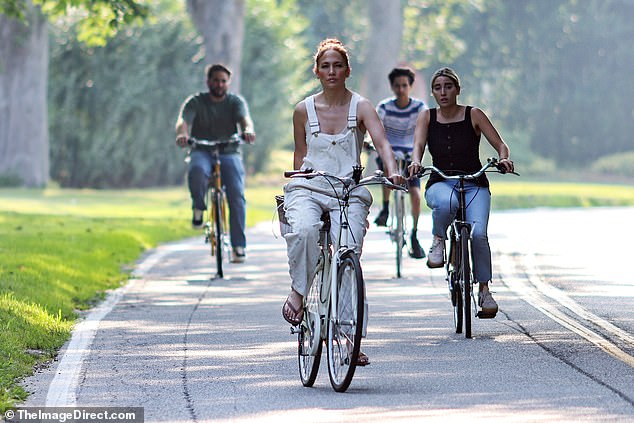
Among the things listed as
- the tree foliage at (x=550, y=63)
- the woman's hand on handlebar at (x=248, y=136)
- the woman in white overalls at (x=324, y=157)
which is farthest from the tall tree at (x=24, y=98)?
the woman in white overalls at (x=324, y=157)

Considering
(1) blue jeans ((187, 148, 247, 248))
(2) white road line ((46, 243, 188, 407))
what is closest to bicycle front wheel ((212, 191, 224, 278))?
(1) blue jeans ((187, 148, 247, 248))

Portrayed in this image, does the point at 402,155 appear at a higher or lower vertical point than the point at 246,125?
lower

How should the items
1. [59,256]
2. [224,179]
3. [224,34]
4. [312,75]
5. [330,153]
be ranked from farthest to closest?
[312,75]
[224,34]
[59,256]
[224,179]
[330,153]

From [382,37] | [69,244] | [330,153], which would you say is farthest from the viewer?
[382,37]

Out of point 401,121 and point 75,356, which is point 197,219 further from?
point 75,356

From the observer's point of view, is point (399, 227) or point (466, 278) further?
point (399, 227)

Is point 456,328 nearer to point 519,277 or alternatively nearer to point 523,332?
point 523,332

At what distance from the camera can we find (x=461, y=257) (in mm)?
11047

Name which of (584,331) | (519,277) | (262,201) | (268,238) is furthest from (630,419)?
(262,201)

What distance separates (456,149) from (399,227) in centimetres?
488

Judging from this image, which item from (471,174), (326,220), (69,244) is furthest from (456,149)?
(69,244)

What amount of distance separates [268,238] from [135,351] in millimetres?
12032

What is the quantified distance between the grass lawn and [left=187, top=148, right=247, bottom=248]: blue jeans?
2.42 feet

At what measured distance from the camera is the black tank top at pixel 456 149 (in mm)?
11297
